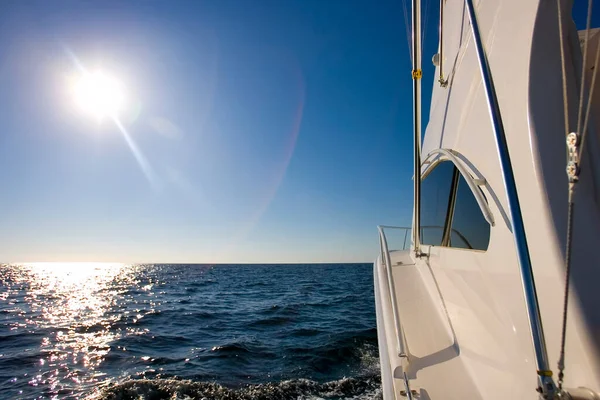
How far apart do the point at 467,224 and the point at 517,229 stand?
162cm

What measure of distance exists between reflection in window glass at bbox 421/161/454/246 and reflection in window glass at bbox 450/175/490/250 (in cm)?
31

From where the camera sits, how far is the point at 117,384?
543 centimetres

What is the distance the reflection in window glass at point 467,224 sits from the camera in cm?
215

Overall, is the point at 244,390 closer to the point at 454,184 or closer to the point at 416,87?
the point at 454,184

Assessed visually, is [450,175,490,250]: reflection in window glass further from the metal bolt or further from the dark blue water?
the dark blue water

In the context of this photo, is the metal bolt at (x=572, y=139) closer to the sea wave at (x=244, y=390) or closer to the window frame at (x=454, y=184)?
the window frame at (x=454, y=184)

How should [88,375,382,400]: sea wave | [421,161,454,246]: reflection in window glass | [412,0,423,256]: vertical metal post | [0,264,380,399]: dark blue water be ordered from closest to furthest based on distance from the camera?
[412,0,423,256]: vertical metal post < [421,161,454,246]: reflection in window glass < [88,375,382,400]: sea wave < [0,264,380,399]: dark blue water

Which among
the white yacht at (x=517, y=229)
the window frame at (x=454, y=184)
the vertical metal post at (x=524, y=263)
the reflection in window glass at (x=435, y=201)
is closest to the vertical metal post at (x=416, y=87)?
the white yacht at (x=517, y=229)

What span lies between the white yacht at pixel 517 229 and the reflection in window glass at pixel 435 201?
375 mm

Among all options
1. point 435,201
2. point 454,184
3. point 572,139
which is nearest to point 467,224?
point 454,184

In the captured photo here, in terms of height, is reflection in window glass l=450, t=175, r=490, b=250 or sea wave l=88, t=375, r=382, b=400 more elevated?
reflection in window glass l=450, t=175, r=490, b=250

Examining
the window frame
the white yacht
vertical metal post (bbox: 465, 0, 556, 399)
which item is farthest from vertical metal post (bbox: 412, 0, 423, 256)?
vertical metal post (bbox: 465, 0, 556, 399)

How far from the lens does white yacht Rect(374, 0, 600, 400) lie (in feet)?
3.68

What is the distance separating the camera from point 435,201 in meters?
3.64
